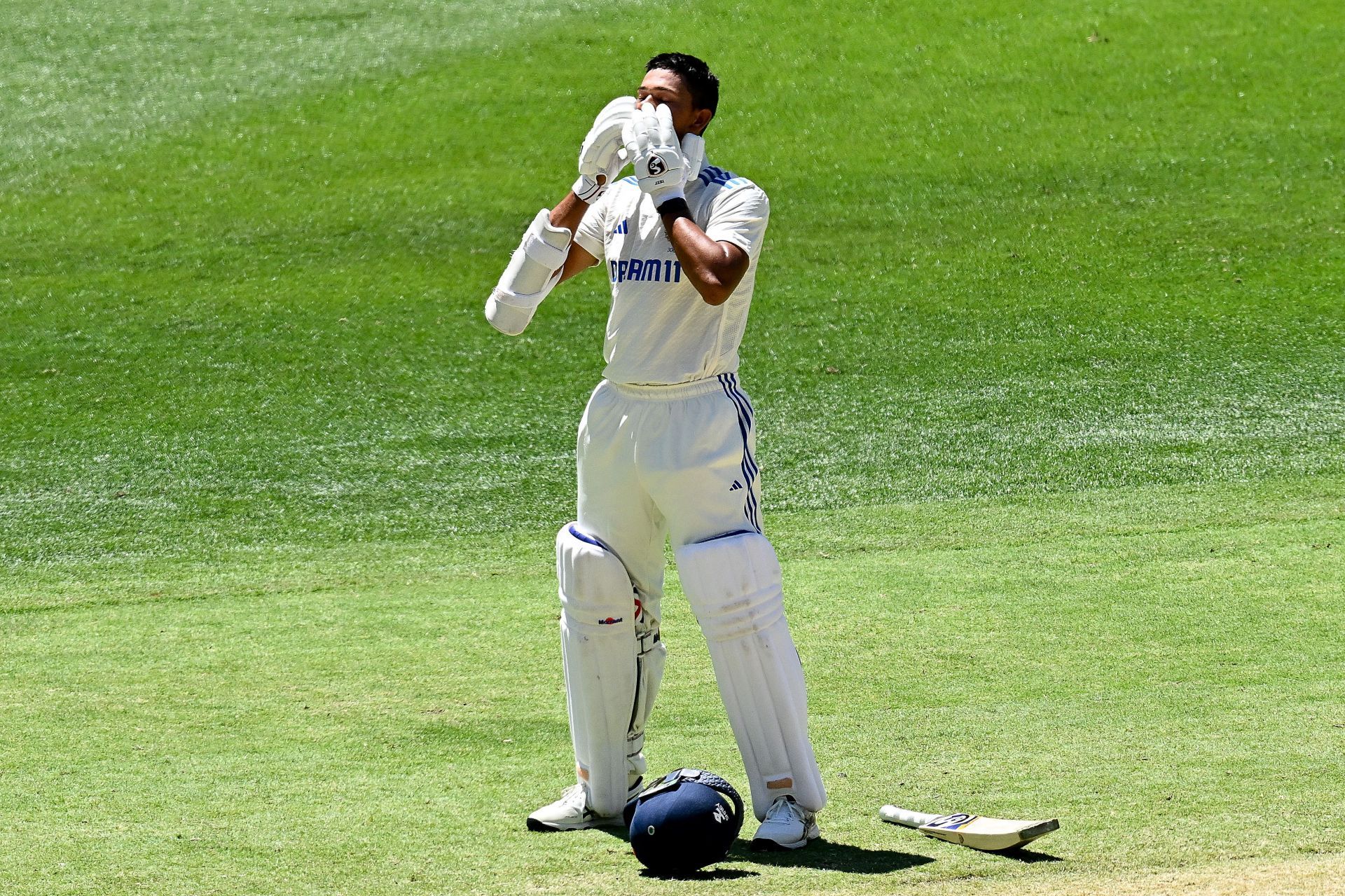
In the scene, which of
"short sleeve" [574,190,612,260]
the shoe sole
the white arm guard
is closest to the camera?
the shoe sole

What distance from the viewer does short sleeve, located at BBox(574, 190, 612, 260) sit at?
468 cm

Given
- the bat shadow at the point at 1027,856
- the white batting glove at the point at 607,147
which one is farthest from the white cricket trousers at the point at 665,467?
the bat shadow at the point at 1027,856

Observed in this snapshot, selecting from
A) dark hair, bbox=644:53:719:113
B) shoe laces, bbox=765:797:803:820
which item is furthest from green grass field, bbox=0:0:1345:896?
dark hair, bbox=644:53:719:113

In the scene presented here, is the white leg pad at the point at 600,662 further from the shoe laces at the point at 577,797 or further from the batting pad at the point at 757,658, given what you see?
the batting pad at the point at 757,658

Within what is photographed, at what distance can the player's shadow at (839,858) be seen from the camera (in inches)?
158

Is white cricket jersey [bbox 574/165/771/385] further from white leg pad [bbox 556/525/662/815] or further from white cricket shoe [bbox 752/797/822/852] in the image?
white cricket shoe [bbox 752/797/822/852]

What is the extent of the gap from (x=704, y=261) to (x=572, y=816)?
1740 mm

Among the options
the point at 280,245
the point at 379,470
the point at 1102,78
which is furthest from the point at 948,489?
the point at 1102,78

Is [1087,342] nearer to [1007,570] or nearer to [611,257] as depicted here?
[1007,570]

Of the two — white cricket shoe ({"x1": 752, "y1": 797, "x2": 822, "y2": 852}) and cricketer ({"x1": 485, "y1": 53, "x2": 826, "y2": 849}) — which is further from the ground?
cricketer ({"x1": 485, "y1": 53, "x2": 826, "y2": 849})

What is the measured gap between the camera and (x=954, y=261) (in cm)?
1216

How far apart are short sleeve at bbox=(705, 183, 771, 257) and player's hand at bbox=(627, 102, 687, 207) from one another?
154mm

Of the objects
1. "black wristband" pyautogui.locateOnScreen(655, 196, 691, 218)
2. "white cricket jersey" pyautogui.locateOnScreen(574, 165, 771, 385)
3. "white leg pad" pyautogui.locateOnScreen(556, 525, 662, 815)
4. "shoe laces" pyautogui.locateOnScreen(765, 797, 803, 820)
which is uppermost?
"black wristband" pyautogui.locateOnScreen(655, 196, 691, 218)

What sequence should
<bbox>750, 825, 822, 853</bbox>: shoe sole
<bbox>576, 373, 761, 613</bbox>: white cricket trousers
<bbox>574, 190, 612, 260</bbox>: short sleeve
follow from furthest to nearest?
<bbox>574, 190, 612, 260</bbox>: short sleeve
<bbox>576, 373, 761, 613</bbox>: white cricket trousers
<bbox>750, 825, 822, 853</bbox>: shoe sole
